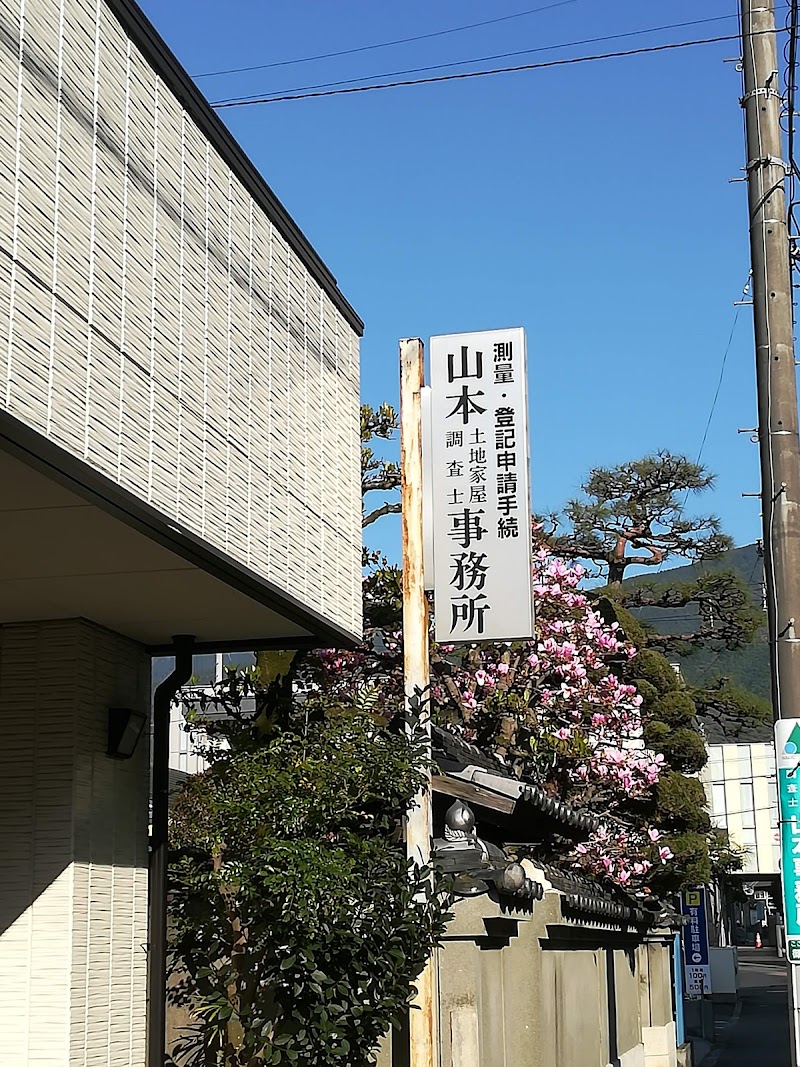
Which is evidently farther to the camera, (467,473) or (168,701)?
(467,473)

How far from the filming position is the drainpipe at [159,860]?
26.4 feet

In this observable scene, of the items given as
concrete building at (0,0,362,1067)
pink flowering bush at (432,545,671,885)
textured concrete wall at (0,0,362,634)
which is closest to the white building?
pink flowering bush at (432,545,671,885)

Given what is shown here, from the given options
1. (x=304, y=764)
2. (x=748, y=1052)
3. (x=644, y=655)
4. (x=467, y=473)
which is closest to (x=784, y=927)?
(x=304, y=764)

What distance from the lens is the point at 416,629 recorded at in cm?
889

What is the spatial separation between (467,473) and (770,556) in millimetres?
2080

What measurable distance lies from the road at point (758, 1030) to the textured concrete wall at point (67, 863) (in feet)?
27.9

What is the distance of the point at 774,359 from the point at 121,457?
15.8 feet

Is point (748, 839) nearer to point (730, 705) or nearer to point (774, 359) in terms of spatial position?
point (730, 705)

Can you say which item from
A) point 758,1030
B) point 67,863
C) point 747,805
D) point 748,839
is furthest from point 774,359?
point 748,839

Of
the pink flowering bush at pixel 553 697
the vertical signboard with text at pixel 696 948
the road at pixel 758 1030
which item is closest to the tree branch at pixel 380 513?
the pink flowering bush at pixel 553 697

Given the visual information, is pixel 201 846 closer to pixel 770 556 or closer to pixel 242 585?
pixel 242 585

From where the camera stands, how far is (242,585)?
6.93 m

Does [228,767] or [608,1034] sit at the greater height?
[228,767]

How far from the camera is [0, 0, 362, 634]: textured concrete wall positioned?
4.90m
